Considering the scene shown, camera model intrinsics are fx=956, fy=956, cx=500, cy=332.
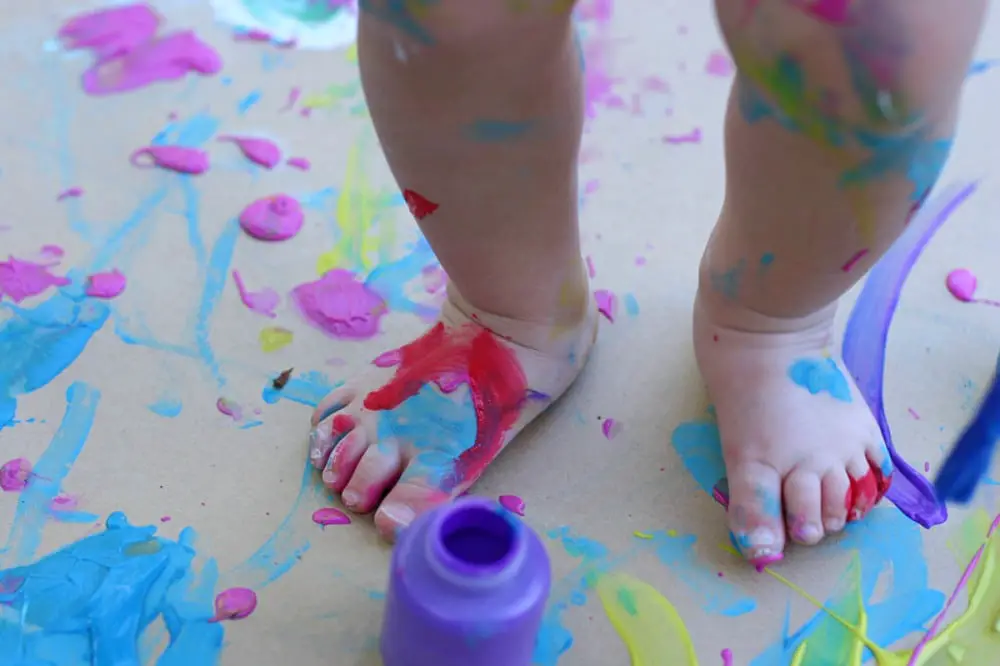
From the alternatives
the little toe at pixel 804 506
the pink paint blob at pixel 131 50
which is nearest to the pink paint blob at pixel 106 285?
the pink paint blob at pixel 131 50

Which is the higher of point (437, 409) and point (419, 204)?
point (419, 204)

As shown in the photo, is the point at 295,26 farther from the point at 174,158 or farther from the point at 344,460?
the point at 344,460

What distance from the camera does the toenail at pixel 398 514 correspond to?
29.4 inches

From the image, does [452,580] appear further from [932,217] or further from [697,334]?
[932,217]

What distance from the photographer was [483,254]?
73cm

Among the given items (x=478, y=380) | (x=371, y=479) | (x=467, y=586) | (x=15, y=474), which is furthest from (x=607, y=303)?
(x=15, y=474)

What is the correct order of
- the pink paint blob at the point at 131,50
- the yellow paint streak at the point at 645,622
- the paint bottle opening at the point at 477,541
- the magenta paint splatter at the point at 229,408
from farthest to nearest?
the pink paint blob at the point at 131,50 < the magenta paint splatter at the point at 229,408 < the yellow paint streak at the point at 645,622 < the paint bottle opening at the point at 477,541

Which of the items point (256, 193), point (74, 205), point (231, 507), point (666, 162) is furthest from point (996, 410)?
point (74, 205)

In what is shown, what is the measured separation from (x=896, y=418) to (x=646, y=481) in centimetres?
24

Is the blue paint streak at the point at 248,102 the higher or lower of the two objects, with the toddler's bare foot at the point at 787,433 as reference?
lower

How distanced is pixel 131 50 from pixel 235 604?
2.64ft

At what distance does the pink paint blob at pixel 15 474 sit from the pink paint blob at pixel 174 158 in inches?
15.8

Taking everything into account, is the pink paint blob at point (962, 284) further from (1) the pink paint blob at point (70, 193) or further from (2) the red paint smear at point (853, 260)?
(1) the pink paint blob at point (70, 193)

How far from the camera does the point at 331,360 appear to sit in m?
0.89
